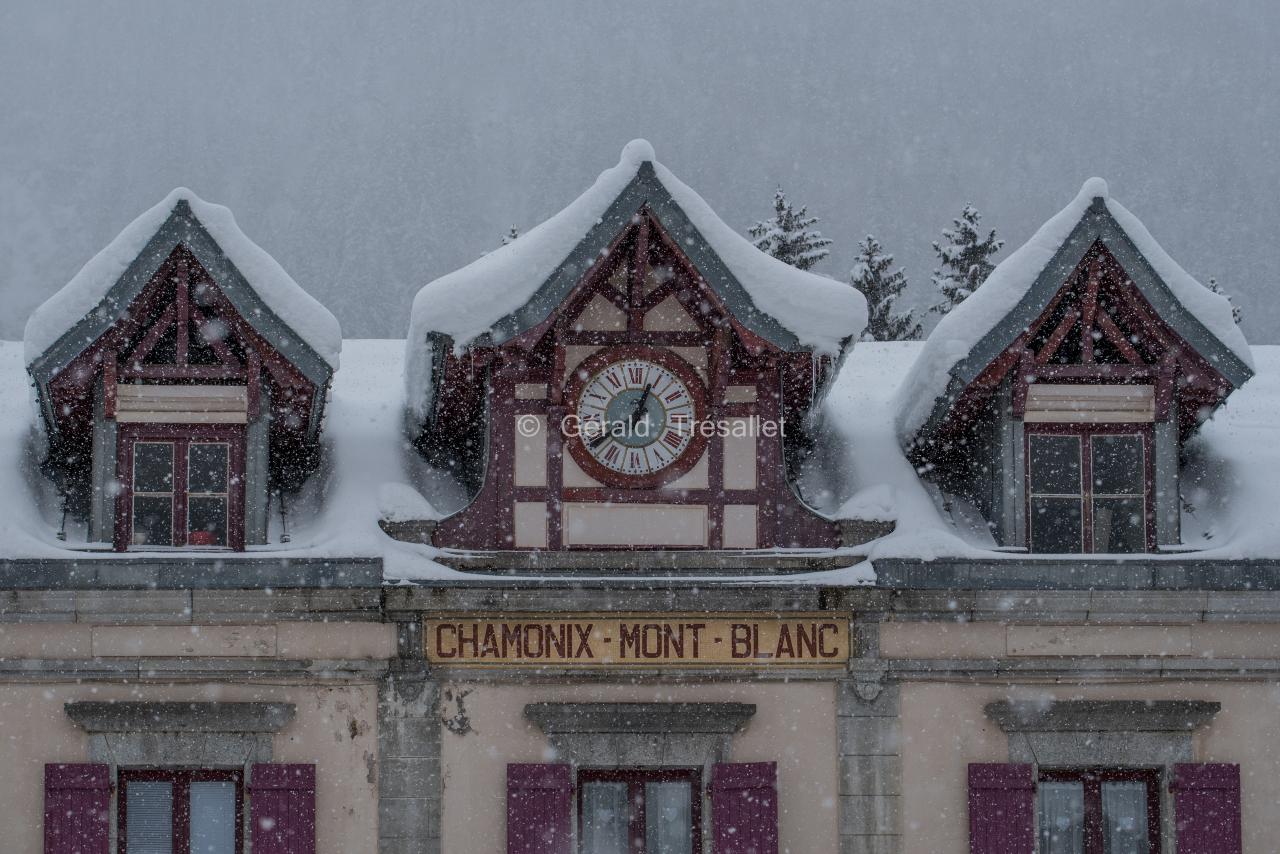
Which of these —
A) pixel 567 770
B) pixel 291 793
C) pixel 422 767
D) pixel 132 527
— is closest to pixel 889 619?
pixel 567 770

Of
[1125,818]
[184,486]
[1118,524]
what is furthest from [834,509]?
[184,486]

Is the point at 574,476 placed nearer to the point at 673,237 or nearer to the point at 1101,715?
the point at 673,237

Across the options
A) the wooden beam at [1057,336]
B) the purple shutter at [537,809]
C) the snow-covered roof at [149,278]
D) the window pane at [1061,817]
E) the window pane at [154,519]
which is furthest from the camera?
the wooden beam at [1057,336]

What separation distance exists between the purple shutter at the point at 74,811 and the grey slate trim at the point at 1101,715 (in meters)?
7.03

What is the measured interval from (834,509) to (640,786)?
2822 millimetres

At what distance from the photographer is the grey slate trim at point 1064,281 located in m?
12.2

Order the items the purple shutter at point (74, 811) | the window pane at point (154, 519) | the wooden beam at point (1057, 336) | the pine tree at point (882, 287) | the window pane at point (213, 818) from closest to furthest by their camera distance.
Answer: the purple shutter at point (74, 811)
the window pane at point (213, 818)
the window pane at point (154, 519)
the wooden beam at point (1057, 336)
the pine tree at point (882, 287)

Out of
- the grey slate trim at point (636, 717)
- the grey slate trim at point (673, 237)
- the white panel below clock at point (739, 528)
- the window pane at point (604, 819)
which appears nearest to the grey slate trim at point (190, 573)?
the grey slate trim at point (636, 717)

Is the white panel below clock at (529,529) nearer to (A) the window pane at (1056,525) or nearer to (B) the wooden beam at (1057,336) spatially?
(A) the window pane at (1056,525)

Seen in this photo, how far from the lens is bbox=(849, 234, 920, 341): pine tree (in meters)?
38.8

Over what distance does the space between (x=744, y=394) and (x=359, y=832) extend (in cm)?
467

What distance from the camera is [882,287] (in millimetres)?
40500

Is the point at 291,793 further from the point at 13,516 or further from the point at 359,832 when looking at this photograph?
the point at 13,516

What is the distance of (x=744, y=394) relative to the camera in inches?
496
